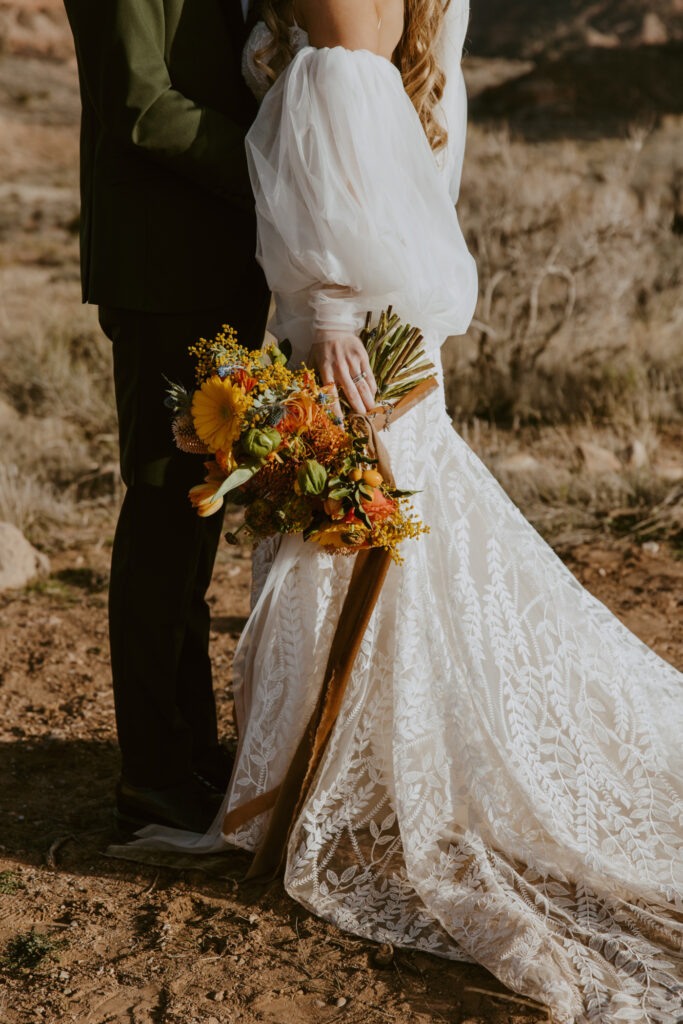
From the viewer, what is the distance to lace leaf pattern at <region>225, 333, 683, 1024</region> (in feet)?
6.68

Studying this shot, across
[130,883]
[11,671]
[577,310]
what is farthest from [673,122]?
[130,883]

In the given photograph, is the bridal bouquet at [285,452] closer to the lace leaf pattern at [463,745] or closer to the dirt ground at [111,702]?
the lace leaf pattern at [463,745]

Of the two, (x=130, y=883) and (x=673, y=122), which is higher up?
(x=673, y=122)

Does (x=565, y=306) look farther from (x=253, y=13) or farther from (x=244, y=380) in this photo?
(x=244, y=380)

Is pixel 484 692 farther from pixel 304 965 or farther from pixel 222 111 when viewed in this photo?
pixel 222 111

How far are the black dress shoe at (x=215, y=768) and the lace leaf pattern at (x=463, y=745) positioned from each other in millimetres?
399

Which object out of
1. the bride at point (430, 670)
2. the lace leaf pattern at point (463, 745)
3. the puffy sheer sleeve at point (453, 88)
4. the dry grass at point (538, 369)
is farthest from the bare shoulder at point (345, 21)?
the dry grass at point (538, 369)

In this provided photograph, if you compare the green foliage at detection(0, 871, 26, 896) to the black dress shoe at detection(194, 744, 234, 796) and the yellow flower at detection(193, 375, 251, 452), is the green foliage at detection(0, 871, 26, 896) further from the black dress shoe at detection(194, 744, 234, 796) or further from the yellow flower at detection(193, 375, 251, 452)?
the yellow flower at detection(193, 375, 251, 452)

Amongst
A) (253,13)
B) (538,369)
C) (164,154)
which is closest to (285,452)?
(164,154)

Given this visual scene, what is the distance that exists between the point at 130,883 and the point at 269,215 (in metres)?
1.47

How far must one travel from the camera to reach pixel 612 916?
6.53 feet

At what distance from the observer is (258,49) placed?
2.03m

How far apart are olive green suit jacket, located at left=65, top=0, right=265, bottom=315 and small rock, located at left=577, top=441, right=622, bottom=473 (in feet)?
11.2

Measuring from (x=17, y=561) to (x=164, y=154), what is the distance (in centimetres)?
283
